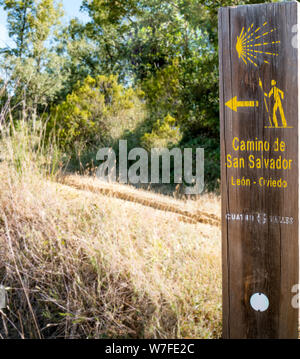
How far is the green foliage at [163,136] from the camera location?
982 cm

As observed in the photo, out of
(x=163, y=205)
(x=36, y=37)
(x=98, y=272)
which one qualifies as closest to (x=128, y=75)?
(x=36, y=37)

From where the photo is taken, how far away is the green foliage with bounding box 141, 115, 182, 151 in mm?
9820

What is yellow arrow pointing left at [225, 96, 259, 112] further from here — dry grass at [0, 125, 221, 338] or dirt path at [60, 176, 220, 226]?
dirt path at [60, 176, 220, 226]

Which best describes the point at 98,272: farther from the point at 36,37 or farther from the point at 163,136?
the point at 36,37

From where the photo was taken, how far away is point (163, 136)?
32.6 ft

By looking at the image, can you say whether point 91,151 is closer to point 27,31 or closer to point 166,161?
point 166,161

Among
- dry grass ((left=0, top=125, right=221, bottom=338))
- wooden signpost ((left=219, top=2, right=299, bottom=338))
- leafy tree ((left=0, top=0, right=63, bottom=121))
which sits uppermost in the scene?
leafy tree ((left=0, top=0, right=63, bottom=121))

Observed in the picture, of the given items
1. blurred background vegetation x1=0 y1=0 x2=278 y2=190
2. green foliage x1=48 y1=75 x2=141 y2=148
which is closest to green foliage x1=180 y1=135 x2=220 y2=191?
blurred background vegetation x1=0 y1=0 x2=278 y2=190

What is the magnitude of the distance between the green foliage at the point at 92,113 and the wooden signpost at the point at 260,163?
8.34 metres

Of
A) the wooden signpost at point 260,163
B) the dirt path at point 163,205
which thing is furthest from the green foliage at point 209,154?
the wooden signpost at point 260,163

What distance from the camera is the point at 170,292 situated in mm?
2805

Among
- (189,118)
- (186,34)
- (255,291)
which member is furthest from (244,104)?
(186,34)

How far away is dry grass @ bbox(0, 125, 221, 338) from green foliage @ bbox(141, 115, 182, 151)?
229 inches

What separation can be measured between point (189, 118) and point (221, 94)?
819 cm
